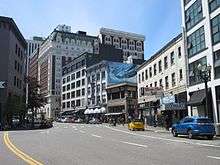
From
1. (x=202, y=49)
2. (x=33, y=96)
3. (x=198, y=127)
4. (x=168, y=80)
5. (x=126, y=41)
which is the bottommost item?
(x=198, y=127)

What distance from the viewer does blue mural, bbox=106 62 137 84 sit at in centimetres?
9556

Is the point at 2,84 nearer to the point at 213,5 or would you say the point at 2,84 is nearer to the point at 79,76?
the point at 213,5

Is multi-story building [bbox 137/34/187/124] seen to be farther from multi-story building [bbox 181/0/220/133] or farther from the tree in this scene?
the tree

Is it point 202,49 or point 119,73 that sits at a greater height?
point 119,73

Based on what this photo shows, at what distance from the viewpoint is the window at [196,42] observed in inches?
1521

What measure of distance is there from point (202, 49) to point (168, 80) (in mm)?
11974

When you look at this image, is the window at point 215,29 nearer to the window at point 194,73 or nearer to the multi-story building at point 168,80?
the window at point 194,73

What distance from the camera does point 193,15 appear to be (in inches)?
1626

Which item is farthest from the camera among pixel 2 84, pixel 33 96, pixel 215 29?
pixel 33 96

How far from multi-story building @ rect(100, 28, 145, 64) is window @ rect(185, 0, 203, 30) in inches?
4237

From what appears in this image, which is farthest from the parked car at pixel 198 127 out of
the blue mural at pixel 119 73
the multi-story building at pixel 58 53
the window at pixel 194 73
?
the multi-story building at pixel 58 53

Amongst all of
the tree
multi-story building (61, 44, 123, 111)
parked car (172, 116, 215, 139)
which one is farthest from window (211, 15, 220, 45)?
multi-story building (61, 44, 123, 111)

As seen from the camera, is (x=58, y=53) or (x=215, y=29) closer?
(x=215, y=29)

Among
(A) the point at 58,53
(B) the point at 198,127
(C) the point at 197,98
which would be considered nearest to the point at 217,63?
(C) the point at 197,98
